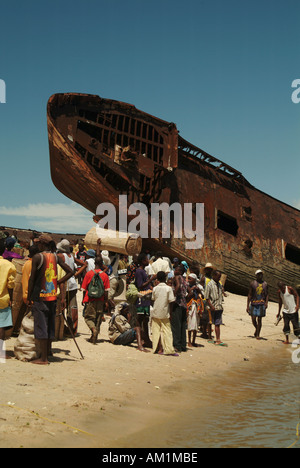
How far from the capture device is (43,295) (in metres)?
6.49

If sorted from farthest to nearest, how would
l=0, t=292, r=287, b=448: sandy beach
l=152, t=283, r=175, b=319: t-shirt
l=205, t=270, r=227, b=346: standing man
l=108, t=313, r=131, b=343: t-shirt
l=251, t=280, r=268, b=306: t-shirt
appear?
l=251, t=280, r=268, b=306: t-shirt
l=205, t=270, r=227, b=346: standing man
l=108, t=313, r=131, b=343: t-shirt
l=152, t=283, r=175, b=319: t-shirt
l=0, t=292, r=287, b=448: sandy beach

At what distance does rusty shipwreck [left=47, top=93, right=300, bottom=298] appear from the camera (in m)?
15.7

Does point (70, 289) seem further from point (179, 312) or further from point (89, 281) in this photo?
point (179, 312)

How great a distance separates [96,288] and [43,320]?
226 cm

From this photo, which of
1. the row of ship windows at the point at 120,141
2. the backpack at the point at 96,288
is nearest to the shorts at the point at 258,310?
the backpack at the point at 96,288

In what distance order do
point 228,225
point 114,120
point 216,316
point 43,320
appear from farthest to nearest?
point 228,225 < point 114,120 < point 216,316 < point 43,320

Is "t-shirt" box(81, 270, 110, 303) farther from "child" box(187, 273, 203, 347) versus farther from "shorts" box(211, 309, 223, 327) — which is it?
"shorts" box(211, 309, 223, 327)

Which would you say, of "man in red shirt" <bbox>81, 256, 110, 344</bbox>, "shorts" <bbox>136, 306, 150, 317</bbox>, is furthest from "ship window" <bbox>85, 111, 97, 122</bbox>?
"shorts" <bbox>136, 306, 150, 317</bbox>

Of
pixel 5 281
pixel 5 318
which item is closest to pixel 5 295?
pixel 5 281

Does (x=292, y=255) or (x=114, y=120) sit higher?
(x=114, y=120)
